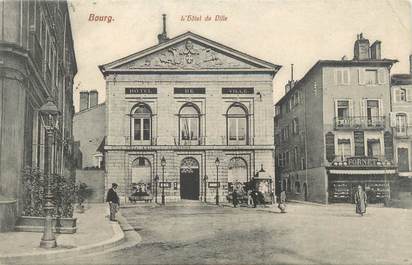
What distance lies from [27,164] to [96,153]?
28558 millimetres

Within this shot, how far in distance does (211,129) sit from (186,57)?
5.43 meters

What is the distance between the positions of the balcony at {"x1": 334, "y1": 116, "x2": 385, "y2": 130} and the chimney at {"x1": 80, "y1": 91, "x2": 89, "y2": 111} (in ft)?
72.3

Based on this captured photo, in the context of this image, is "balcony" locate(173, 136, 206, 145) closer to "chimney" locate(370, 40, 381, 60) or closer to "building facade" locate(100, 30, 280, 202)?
"building facade" locate(100, 30, 280, 202)

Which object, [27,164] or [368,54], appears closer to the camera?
[27,164]

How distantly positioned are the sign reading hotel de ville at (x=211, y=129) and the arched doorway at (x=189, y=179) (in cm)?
8

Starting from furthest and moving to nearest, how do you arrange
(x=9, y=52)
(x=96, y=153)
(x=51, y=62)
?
A: (x=96, y=153), (x=51, y=62), (x=9, y=52)

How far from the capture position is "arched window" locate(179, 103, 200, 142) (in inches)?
1446

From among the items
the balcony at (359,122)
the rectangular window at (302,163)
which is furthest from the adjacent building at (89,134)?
the balcony at (359,122)

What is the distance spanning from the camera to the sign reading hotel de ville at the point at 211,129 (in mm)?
13477

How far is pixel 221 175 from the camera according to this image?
120 ft

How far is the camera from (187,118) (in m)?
36.8

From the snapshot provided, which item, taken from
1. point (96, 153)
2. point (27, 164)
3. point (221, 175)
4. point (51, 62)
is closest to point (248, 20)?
point (27, 164)

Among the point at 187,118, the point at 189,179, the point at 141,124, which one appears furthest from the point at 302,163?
the point at 141,124

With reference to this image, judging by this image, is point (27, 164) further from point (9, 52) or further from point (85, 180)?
point (85, 180)
